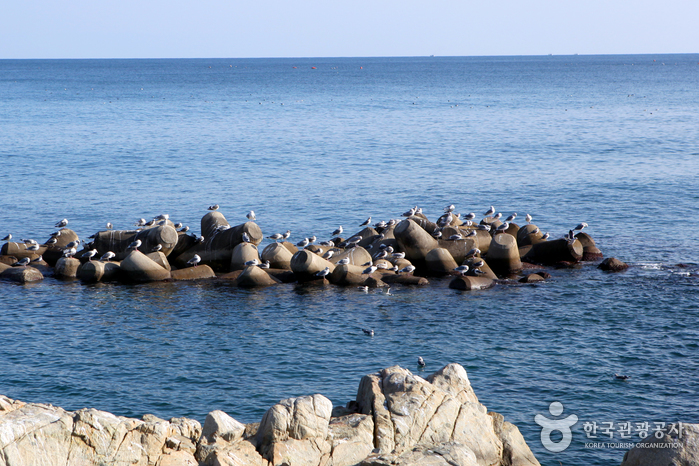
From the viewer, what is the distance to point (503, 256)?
3170 cm

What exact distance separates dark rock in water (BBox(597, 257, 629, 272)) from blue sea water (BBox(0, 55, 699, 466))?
81 centimetres

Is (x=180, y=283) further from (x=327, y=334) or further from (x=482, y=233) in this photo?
(x=482, y=233)

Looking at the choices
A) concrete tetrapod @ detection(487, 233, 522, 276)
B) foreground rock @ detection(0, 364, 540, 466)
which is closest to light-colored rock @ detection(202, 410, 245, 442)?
foreground rock @ detection(0, 364, 540, 466)

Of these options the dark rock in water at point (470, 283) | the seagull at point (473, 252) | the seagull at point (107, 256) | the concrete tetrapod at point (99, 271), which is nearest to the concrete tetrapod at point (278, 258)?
the concrete tetrapod at point (99, 271)

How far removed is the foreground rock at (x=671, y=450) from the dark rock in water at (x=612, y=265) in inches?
757

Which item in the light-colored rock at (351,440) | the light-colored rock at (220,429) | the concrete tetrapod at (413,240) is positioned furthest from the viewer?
the concrete tetrapod at (413,240)

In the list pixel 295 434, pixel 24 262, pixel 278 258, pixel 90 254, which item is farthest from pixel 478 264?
pixel 24 262

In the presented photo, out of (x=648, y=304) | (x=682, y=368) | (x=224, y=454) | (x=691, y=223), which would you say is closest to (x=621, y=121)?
(x=691, y=223)

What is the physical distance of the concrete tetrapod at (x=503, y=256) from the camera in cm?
3167

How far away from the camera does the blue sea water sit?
20609mm

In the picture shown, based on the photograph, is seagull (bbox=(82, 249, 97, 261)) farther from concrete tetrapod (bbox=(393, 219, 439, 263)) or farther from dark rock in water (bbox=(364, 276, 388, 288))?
concrete tetrapod (bbox=(393, 219, 439, 263))

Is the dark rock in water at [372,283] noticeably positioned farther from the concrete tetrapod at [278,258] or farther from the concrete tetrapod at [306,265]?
the concrete tetrapod at [278,258]

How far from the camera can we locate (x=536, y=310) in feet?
89.1

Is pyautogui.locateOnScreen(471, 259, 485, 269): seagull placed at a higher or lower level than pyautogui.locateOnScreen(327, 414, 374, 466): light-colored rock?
higher
